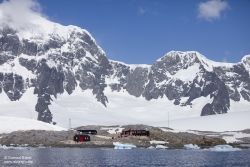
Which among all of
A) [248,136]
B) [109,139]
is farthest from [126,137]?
[248,136]

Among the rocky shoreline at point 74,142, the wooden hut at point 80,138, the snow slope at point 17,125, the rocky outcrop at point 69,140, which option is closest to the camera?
the rocky shoreline at point 74,142

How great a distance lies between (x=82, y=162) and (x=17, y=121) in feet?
317

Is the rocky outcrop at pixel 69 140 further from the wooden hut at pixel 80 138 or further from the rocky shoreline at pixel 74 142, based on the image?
the wooden hut at pixel 80 138

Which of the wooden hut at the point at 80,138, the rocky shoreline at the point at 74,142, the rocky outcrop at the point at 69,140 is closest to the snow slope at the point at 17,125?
the rocky shoreline at the point at 74,142

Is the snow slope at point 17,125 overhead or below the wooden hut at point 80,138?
overhead

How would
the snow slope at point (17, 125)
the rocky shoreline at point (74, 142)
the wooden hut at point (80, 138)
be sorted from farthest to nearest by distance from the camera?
1. the snow slope at point (17, 125)
2. the wooden hut at point (80, 138)
3. the rocky shoreline at point (74, 142)

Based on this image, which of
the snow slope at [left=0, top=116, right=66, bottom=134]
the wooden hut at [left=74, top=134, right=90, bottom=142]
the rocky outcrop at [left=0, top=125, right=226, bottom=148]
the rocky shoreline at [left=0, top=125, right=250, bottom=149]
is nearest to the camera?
the rocky shoreline at [left=0, top=125, right=250, bottom=149]

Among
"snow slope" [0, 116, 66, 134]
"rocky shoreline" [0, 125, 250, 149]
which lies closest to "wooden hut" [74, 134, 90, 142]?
"rocky shoreline" [0, 125, 250, 149]

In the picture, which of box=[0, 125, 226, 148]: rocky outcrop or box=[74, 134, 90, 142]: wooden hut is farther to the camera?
box=[74, 134, 90, 142]: wooden hut

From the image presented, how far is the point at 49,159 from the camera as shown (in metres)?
86.4

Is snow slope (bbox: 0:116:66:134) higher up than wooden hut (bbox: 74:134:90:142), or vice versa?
snow slope (bbox: 0:116:66:134)

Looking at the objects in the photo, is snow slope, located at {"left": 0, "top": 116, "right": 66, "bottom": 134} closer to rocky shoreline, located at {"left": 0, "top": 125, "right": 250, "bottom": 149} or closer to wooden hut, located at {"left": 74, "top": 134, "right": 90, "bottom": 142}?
rocky shoreline, located at {"left": 0, "top": 125, "right": 250, "bottom": 149}

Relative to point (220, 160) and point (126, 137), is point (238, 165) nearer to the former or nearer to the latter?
point (220, 160)

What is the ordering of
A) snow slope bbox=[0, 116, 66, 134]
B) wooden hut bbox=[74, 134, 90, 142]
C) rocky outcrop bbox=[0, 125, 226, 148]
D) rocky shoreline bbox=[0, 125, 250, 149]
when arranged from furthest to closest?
snow slope bbox=[0, 116, 66, 134] → wooden hut bbox=[74, 134, 90, 142] → rocky outcrop bbox=[0, 125, 226, 148] → rocky shoreline bbox=[0, 125, 250, 149]
